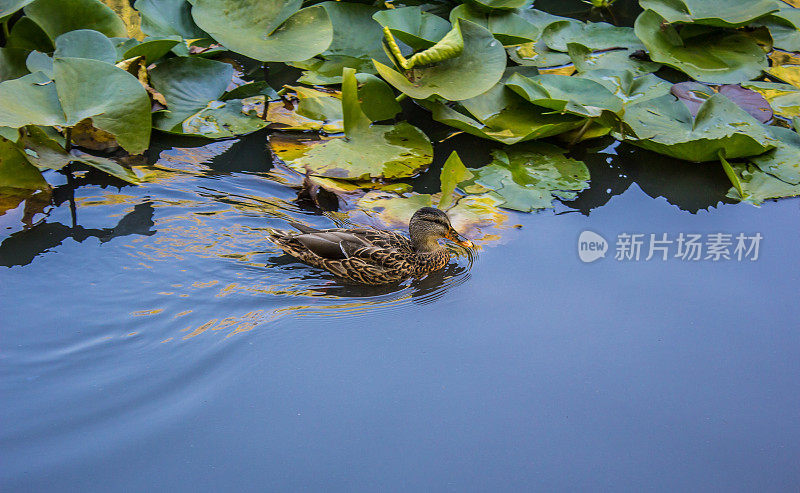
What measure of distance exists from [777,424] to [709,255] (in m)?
1.35

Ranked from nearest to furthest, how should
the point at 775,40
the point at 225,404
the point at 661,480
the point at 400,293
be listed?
the point at 661,480
the point at 225,404
the point at 400,293
the point at 775,40

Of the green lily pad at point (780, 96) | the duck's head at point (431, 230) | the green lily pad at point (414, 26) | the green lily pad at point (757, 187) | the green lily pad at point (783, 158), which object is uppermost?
the green lily pad at point (414, 26)

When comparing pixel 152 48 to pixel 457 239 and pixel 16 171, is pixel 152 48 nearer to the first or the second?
pixel 16 171

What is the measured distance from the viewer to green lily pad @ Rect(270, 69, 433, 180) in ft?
16.2

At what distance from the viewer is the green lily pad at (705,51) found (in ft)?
19.8

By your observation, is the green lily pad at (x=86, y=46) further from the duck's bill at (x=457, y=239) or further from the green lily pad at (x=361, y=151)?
the duck's bill at (x=457, y=239)

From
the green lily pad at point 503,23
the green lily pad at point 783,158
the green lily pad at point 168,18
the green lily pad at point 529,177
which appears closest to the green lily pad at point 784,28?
the green lily pad at point 783,158

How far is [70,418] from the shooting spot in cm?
327

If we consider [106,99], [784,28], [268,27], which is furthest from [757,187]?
[106,99]

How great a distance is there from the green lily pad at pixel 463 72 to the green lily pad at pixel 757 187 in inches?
73.0

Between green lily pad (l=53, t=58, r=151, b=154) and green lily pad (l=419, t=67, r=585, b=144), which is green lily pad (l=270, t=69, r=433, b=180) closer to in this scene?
green lily pad (l=419, t=67, r=585, b=144)

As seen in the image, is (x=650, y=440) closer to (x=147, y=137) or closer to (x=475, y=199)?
(x=475, y=199)

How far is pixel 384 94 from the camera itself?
17.8 feet

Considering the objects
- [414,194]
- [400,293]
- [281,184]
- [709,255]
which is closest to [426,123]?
[414,194]
